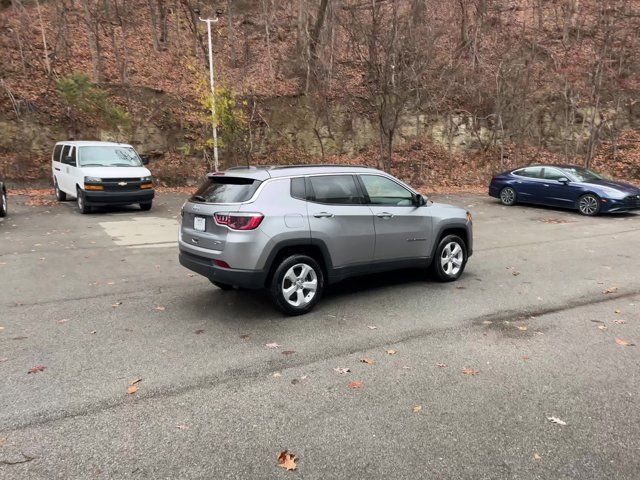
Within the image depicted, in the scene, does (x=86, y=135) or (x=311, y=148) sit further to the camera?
(x=311, y=148)

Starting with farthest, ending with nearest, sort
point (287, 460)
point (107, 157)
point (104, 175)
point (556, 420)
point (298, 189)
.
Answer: point (107, 157), point (104, 175), point (298, 189), point (556, 420), point (287, 460)

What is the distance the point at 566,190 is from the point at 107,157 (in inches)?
551

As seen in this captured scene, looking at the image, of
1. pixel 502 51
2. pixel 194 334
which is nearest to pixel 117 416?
pixel 194 334

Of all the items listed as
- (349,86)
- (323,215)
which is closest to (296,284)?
(323,215)

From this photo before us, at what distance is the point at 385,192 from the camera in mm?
6543

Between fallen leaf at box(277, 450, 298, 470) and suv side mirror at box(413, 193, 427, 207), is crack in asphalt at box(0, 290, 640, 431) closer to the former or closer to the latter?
fallen leaf at box(277, 450, 298, 470)

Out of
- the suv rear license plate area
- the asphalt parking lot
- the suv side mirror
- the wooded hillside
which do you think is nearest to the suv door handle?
the asphalt parking lot

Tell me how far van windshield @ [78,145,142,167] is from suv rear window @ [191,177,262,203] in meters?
9.39

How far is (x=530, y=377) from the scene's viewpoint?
13.6 ft

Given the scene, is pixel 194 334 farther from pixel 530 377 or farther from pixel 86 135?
pixel 86 135

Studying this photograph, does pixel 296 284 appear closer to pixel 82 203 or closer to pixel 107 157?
pixel 82 203

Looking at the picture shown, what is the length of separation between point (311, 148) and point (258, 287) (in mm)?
19927

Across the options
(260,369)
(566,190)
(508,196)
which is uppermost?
(566,190)

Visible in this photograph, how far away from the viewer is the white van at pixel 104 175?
13.2m
